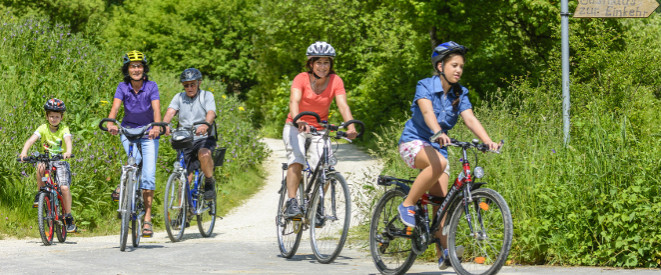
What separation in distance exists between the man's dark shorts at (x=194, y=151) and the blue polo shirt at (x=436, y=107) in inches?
161

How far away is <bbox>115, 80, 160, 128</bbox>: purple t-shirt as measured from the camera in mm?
9109

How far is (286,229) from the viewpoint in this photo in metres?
7.73

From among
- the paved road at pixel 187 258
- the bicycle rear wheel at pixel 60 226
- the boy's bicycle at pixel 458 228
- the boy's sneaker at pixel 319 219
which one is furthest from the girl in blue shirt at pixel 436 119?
the bicycle rear wheel at pixel 60 226

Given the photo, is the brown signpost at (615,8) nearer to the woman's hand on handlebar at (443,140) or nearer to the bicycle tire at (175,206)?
the woman's hand on handlebar at (443,140)

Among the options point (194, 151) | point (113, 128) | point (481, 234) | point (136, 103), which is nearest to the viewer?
point (481, 234)

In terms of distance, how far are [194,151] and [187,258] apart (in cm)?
244

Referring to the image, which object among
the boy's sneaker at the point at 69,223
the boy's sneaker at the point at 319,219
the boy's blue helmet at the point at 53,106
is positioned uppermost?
the boy's blue helmet at the point at 53,106

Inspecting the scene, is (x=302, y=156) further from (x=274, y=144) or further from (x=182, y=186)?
(x=274, y=144)

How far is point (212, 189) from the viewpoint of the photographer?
9992 mm

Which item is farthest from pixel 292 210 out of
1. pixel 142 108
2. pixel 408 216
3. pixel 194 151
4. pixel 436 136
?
pixel 194 151

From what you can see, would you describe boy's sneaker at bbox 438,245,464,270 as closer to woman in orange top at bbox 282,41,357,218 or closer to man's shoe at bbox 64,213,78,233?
woman in orange top at bbox 282,41,357,218

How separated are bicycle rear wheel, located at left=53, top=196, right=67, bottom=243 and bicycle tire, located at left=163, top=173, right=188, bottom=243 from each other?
3.79 ft

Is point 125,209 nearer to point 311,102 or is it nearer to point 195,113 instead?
point 195,113

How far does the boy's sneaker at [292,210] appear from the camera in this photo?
24.2ft
